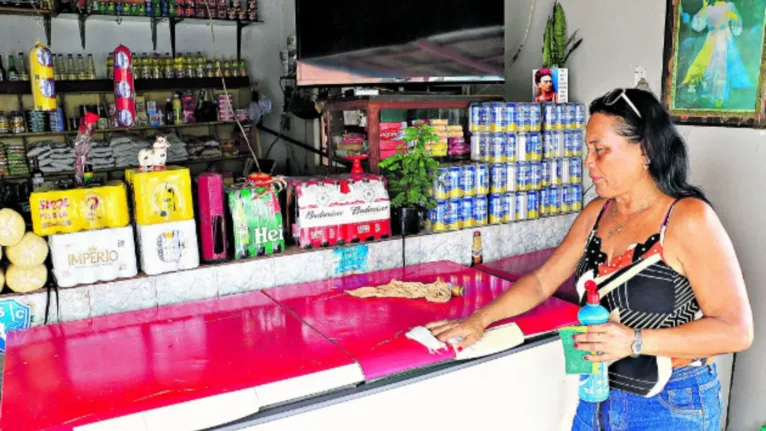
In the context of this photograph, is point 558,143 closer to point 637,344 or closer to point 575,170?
point 575,170

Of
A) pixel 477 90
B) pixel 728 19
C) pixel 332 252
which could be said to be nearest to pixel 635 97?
pixel 332 252

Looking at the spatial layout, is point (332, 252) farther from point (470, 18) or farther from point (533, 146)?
point (470, 18)

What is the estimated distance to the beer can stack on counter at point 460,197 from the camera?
2.95 metres

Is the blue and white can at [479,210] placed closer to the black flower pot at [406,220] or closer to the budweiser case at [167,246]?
the black flower pot at [406,220]

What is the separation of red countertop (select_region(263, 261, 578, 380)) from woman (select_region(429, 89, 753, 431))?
0.51m

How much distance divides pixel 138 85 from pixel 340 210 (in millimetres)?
4119

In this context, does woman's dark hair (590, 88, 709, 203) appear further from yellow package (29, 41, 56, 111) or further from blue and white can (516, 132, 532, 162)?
yellow package (29, 41, 56, 111)

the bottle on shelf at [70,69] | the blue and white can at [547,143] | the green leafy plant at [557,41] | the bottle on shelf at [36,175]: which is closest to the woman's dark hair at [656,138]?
the blue and white can at [547,143]

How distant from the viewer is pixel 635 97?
158cm

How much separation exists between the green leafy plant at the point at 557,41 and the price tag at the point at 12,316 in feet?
10.1

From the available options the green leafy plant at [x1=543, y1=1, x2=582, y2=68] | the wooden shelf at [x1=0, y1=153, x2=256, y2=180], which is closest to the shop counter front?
the green leafy plant at [x1=543, y1=1, x2=582, y2=68]

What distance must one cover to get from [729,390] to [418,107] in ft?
6.99

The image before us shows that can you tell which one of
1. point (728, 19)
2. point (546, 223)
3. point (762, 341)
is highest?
point (728, 19)

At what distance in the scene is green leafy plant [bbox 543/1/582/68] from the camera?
144 inches
